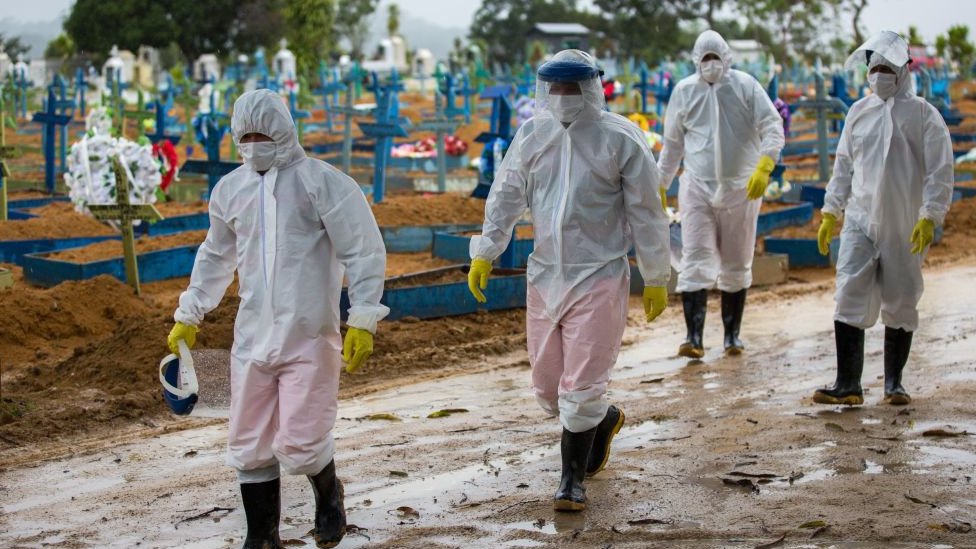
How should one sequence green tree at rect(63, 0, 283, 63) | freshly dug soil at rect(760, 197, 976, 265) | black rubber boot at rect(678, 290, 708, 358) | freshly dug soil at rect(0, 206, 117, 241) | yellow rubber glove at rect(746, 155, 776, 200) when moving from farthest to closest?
1. green tree at rect(63, 0, 283, 63)
2. freshly dug soil at rect(0, 206, 117, 241)
3. freshly dug soil at rect(760, 197, 976, 265)
4. black rubber boot at rect(678, 290, 708, 358)
5. yellow rubber glove at rect(746, 155, 776, 200)

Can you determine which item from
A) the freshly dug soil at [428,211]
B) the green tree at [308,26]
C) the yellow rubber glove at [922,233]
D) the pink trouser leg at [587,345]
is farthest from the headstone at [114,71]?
the pink trouser leg at [587,345]

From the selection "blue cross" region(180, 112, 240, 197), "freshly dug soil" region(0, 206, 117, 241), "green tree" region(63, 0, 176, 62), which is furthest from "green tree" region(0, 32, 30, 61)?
"blue cross" region(180, 112, 240, 197)

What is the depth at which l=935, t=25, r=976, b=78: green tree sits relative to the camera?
50.2m

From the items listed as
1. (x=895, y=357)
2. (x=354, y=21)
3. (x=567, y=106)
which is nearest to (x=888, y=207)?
(x=895, y=357)

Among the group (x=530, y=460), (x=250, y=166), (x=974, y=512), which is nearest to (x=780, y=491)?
(x=974, y=512)

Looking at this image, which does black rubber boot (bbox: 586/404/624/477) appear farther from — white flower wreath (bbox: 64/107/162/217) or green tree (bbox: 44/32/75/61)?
green tree (bbox: 44/32/75/61)

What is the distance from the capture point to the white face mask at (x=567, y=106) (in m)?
5.56

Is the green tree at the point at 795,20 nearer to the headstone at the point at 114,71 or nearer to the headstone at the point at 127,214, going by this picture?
the headstone at the point at 114,71

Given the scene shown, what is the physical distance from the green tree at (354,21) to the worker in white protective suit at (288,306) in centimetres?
6567

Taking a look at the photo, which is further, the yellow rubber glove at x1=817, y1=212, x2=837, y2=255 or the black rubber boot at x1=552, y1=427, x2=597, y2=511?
the yellow rubber glove at x1=817, y1=212, x2=837, y2=255

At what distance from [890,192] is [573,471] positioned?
8.40ft

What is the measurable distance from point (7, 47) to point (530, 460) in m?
64.9

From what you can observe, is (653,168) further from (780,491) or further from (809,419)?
(809,419)

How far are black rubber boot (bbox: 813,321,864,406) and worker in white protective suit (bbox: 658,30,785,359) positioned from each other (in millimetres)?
1635
